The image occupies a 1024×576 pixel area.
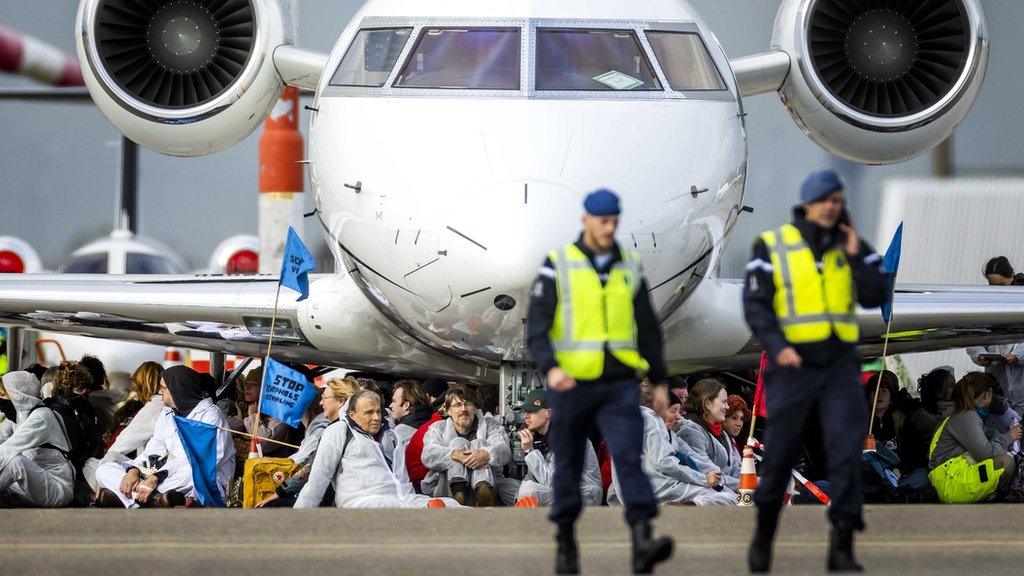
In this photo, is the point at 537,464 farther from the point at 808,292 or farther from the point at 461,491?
the point at 808,292

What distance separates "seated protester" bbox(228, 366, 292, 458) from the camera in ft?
48.8

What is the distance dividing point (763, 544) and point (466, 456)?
4707mm

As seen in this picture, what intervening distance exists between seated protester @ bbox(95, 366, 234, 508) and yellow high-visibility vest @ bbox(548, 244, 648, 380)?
583 cm

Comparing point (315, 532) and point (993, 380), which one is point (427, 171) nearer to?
point (315, 532)

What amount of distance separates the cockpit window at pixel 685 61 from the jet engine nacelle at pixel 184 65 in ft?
14.2

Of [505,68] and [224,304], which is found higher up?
[505,68]

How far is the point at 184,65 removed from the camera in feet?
→ 50.0

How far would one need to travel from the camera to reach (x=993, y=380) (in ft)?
45.9

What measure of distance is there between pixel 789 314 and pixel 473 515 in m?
3.10

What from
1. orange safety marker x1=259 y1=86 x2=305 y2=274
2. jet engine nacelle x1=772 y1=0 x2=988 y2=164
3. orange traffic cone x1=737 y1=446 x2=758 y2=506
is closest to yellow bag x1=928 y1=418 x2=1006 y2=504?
orange traffic cone x1=737 y1=446 x2=758 y2=506

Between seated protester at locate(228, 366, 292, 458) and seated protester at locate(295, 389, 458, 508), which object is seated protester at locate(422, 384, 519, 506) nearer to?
seated protester at locate(295, 389, 458, 508)

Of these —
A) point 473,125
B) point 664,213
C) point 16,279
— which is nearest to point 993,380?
point 664,213

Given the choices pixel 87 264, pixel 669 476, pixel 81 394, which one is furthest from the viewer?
pixel 87 264

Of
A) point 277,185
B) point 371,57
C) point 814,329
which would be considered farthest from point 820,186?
point 277,185
